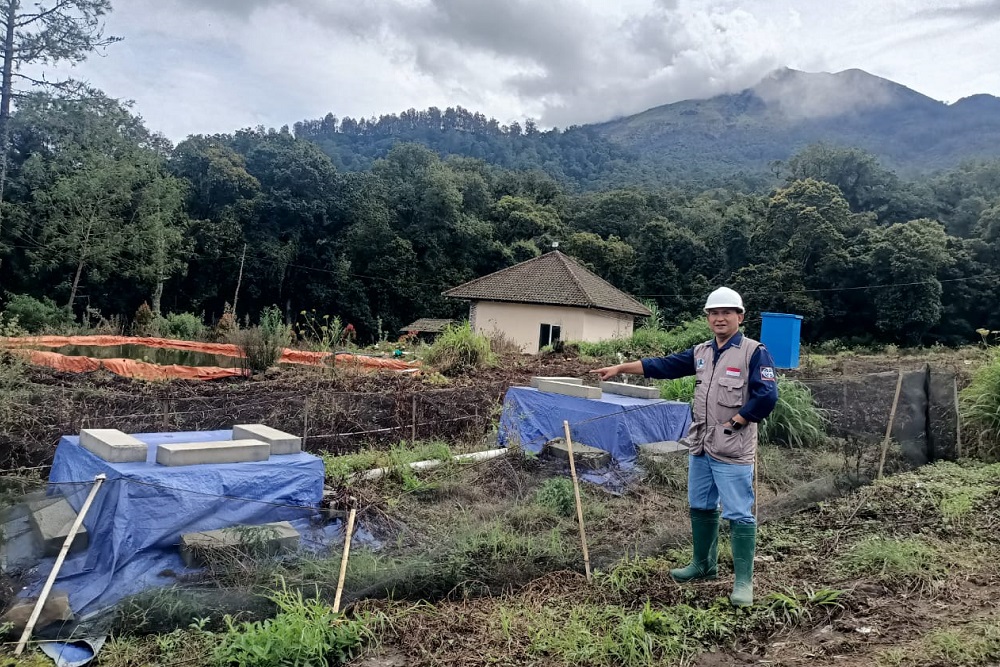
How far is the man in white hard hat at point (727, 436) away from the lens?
10.9ft

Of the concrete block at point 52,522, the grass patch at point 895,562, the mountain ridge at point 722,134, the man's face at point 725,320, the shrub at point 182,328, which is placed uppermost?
the mountain ridge at point 722,134

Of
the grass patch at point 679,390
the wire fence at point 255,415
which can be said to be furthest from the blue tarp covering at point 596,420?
the wire fence at point 255,415

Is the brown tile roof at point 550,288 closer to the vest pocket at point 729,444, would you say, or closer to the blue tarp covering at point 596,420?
the blue tarp covering at point 596,420

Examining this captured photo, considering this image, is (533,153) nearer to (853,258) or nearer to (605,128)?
(853,258)

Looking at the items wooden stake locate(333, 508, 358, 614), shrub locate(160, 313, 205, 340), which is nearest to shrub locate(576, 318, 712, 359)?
shrub locate(160, 313, 205, 340)

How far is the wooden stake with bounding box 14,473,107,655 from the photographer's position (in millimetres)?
2703

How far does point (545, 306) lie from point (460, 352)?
10.8 m

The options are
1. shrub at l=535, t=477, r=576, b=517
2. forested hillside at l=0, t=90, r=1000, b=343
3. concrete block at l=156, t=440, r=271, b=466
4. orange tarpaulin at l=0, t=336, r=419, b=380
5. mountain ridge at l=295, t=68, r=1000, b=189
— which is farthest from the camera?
mountain ridge at l=295, t=68, r=1000, b=189

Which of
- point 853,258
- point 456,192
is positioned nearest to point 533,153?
point 456,192

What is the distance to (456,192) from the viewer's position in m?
39.2

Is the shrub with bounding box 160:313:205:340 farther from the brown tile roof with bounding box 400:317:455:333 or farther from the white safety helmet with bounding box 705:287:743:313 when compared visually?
the white safety helmet with bounding box 705:287:743:313

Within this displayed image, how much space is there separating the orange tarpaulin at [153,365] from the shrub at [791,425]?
684cm

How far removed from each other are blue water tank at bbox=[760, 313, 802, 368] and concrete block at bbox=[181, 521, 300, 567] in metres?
9.81

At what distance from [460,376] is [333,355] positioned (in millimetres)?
2260
